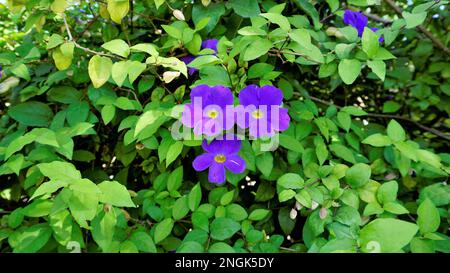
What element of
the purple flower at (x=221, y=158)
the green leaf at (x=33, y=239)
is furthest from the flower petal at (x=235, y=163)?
the green leaf at (x=33, y=239)

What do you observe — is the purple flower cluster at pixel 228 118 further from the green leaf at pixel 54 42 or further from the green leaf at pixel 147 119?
the green leaf at pixel 54 42

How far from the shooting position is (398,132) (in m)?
1.00

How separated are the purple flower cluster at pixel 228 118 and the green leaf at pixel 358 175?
0.19 m

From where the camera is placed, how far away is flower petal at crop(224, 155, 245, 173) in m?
0.92

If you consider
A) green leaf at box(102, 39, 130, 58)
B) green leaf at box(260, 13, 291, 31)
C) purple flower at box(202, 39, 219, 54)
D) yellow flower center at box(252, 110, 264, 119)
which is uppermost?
green leaf at box(260, 13, 291, 31)

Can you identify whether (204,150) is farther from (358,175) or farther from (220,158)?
(358,175)

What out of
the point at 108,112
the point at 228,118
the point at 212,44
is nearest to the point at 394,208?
the point at 228,118

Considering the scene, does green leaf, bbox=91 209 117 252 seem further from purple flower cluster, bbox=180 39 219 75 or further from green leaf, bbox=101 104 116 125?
purple flower cluster, bbox=180 39 219 75

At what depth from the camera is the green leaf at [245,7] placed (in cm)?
107

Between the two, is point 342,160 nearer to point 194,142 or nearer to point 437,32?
point 194,142

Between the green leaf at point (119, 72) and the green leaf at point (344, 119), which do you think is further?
the green leaf at point (344, 119)

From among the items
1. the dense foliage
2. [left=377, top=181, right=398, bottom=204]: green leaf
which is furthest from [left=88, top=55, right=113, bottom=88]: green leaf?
[left=377, top=181, right=398, bottom=204]: green leaf

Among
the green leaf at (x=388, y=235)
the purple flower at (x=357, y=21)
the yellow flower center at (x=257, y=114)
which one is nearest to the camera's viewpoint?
the green leaf at (x=388, y=235)
